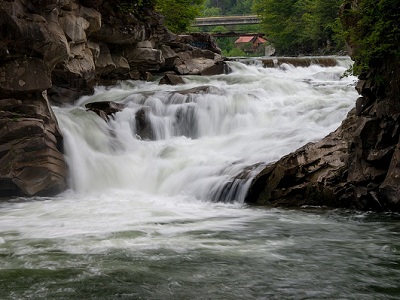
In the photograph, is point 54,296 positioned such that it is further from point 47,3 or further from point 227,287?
point 47,3

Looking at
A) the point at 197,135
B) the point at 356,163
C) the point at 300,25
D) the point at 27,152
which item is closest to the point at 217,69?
the point at 197,135

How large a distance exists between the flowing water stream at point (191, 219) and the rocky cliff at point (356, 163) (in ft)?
1.37

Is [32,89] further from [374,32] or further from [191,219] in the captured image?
[374,32]

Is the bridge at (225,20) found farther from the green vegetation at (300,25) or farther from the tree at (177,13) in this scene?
the tree at (177,13)

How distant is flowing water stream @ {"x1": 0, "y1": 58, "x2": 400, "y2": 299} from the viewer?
582 cm

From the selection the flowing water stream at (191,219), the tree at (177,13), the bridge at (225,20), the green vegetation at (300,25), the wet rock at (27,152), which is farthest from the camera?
the bridge at (225,20)

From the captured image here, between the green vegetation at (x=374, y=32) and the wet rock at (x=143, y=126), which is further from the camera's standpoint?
the wet rock at (x=143, y=126)

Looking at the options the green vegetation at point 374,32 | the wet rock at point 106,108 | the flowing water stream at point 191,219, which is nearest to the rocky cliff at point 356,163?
the green vegetation at point 374,32

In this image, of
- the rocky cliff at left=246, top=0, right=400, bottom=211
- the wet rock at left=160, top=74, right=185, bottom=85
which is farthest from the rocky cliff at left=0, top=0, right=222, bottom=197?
the wet rock at left=160, top=74, right=185, bottom=85

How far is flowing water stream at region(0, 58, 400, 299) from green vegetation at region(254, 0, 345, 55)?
19586mm

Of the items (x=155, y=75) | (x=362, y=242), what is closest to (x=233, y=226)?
(x=362, y=242)

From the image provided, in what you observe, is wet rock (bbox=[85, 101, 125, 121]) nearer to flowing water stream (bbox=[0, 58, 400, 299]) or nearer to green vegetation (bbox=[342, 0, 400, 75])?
flowing water stream (bbox=[0, 58, 400, 299])

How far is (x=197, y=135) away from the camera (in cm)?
1598

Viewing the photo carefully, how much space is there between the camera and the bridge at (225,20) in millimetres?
63531
